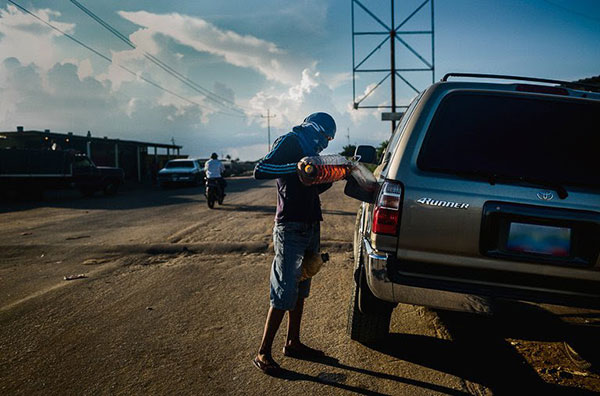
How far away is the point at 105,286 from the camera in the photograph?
15.0 ft

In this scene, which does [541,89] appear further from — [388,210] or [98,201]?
[98,201]

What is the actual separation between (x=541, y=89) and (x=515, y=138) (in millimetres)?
447

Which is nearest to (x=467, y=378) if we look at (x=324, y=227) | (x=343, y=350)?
(x=343, y=350)

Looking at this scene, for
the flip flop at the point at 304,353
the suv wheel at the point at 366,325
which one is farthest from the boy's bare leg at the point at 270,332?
the suv wheel at the point at 366,325

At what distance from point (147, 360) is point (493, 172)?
270cm

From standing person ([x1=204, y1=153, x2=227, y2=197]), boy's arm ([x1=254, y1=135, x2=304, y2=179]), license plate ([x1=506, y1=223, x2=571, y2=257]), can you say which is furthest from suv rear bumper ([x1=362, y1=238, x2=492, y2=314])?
standing person ([x1=204, y1=153, x2=227, y2=197])

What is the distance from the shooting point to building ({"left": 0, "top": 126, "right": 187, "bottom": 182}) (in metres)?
28.8

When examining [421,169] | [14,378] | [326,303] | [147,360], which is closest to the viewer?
[421,169]

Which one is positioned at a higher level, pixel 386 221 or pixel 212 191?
pixel 386 221

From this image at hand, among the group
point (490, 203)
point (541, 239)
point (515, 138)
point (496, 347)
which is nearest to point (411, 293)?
point (490, 203)

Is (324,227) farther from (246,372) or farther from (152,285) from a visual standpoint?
(246,372)

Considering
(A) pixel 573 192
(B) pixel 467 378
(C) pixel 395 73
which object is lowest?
(B) pixel 467 378

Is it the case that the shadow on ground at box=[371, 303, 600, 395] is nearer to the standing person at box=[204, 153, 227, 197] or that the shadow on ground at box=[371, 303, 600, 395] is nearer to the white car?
the standing person at box=[204, 153, 227, 197]

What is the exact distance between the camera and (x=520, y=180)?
231 cm
